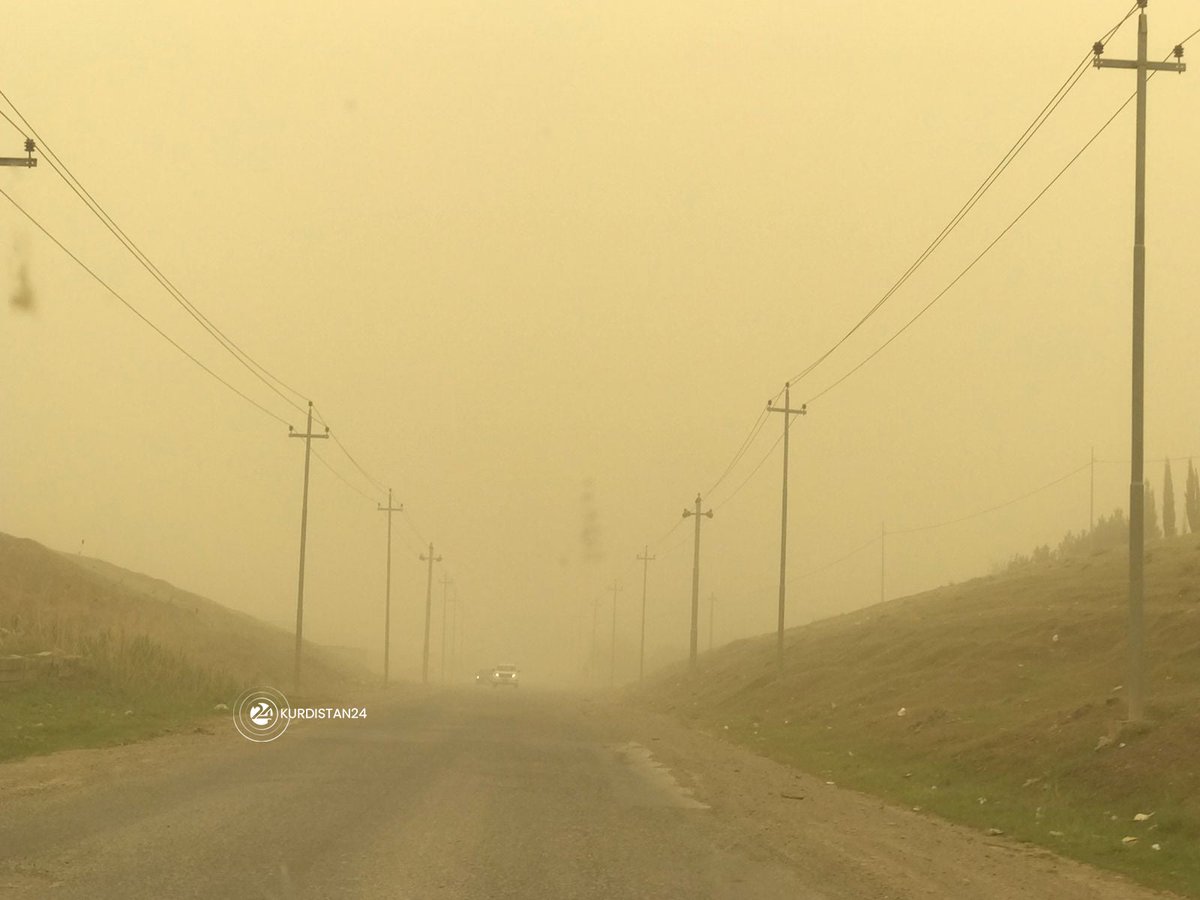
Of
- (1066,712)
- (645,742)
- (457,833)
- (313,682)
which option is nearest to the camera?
(457,833)

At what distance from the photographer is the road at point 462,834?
11.8 meters

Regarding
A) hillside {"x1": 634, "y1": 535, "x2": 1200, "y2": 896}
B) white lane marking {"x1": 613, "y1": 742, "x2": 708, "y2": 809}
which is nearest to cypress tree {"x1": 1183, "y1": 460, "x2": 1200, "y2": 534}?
hillside {"x1": 634, "y1": 535, "x2": 1200, "y2": 896}

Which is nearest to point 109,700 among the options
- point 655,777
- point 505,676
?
point 655,777

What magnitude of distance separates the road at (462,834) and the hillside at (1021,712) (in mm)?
1586

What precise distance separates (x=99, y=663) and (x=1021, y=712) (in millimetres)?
24297

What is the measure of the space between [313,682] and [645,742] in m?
40.7

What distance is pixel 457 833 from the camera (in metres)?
14.9

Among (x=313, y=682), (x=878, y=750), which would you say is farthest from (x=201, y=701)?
(x=313, y=682)

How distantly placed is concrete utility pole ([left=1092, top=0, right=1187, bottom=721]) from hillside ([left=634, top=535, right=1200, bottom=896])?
959mm

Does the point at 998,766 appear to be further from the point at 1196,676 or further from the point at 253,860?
the point at 253,860

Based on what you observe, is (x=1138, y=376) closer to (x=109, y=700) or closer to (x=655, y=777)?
(x=655, y=777)

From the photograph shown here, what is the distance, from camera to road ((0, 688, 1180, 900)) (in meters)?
11.8

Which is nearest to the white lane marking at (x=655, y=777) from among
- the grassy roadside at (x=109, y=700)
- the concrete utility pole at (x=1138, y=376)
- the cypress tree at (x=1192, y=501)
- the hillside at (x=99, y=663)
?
the concrete utility pole at (x=1138, y=376)

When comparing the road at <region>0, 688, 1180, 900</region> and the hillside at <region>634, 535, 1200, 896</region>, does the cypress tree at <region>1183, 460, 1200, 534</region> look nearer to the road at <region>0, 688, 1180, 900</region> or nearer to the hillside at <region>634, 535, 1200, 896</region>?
the hillside at <region>634, 535, 1200, 896</region>
